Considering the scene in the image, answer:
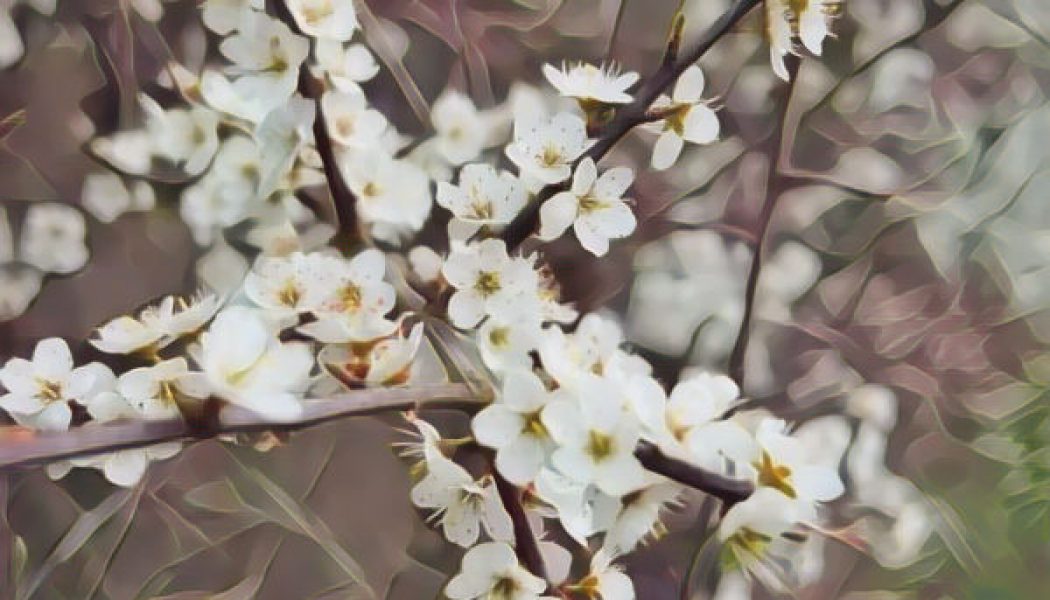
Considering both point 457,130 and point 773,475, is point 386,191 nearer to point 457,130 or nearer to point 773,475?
point 457,130

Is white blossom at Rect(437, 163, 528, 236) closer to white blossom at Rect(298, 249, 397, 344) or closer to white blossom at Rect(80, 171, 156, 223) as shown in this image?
white blossom at Rect(298, 249, 397, 344)

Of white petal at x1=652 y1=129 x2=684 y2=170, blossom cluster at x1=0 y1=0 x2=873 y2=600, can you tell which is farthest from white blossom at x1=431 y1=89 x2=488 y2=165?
white petal at x1=652 y1=129 x2=684 y2=170

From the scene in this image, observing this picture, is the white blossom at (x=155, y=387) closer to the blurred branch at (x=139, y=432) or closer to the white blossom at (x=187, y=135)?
the blurred branch at (x=139, y=432)

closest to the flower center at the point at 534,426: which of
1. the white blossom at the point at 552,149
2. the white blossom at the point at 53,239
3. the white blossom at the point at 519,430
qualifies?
the white blossom at the point at 519,430

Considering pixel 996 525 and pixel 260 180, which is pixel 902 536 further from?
pixel 260 180

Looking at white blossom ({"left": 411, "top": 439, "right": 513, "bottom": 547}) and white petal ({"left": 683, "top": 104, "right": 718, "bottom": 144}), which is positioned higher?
white petal ({"left": 683, "top": 104, "right": 718, "bottom": 144})

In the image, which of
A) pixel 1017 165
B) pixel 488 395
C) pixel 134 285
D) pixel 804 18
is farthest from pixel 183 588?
pixel 1017 165
